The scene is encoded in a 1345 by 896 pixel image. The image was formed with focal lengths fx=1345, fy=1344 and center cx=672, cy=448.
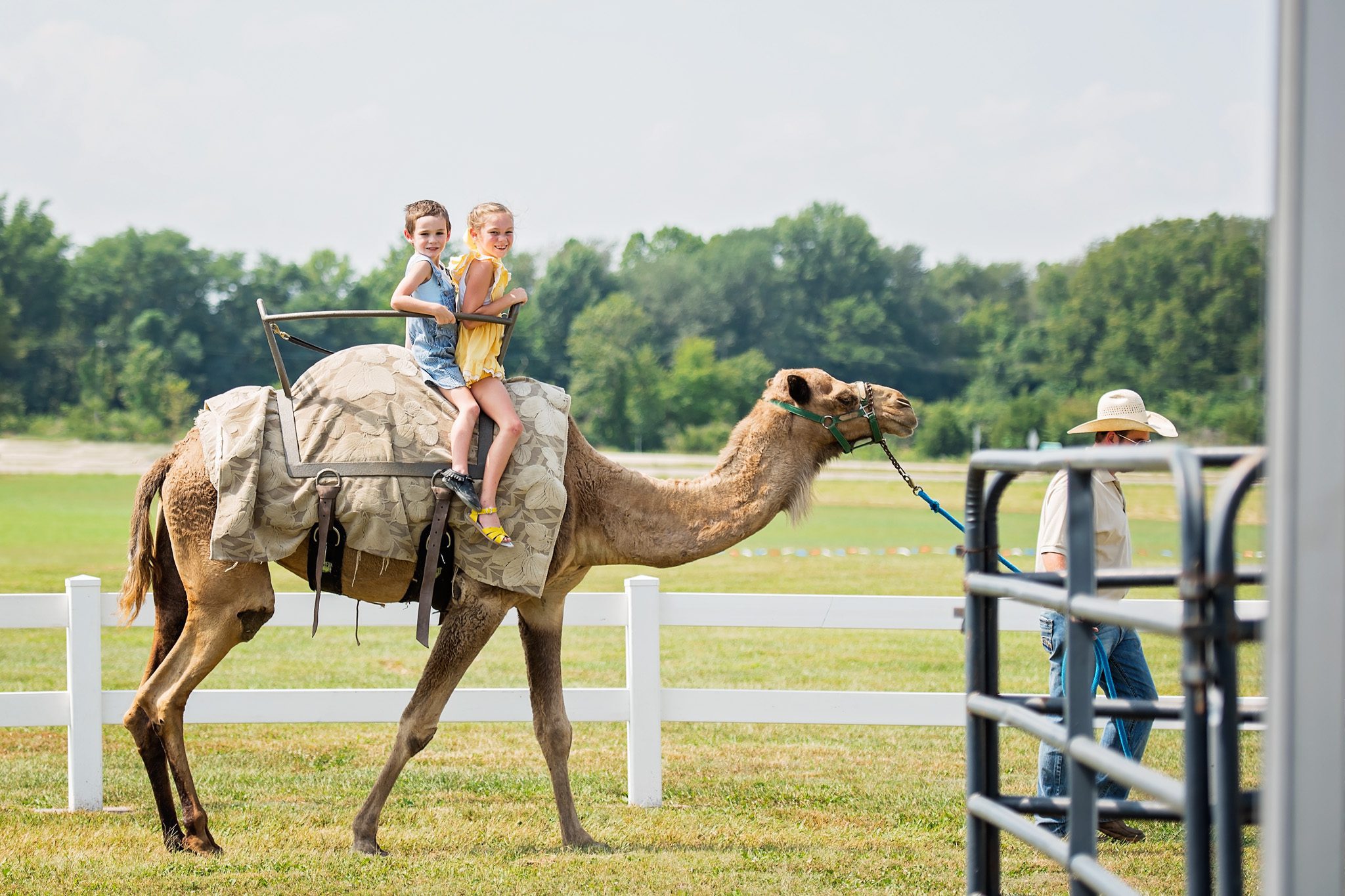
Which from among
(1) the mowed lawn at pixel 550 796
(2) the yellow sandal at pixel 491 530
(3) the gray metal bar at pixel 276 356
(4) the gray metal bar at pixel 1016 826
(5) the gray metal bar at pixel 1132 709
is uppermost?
(3) the gray metal bar at pixel 276 356

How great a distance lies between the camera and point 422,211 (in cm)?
629

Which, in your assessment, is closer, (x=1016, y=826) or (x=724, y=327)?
(x=1016, y=826)

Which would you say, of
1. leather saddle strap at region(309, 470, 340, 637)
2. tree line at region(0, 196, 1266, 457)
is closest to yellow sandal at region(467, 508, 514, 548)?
leather saddle strap at region(309, 470, 340, 637)

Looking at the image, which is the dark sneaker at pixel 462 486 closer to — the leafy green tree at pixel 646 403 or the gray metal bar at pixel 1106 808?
the gray metal bar at pixel 1106 808

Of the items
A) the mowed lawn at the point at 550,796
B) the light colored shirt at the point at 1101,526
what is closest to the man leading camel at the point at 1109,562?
the light colored shirt at the point at 1101,526

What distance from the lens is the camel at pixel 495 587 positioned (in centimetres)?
627

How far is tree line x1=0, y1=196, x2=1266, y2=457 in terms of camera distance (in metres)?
74.3

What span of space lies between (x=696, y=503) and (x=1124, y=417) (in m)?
2.11

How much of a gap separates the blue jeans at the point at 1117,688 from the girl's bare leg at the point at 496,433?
2.60 metres

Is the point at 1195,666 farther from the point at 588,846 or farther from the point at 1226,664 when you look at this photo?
the point at 588,846

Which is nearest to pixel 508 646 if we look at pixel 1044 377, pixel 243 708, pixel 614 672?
pixel 614 672

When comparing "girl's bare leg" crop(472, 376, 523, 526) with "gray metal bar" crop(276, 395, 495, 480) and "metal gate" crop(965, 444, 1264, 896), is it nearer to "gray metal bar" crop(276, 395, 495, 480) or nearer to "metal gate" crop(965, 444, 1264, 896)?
"gray metal bar" crop(276, 395, 495, 480)

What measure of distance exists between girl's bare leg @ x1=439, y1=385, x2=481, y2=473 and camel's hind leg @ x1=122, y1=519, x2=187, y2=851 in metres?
1.64

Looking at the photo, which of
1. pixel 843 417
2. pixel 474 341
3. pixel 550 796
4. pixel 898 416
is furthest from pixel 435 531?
pixel 898 416
